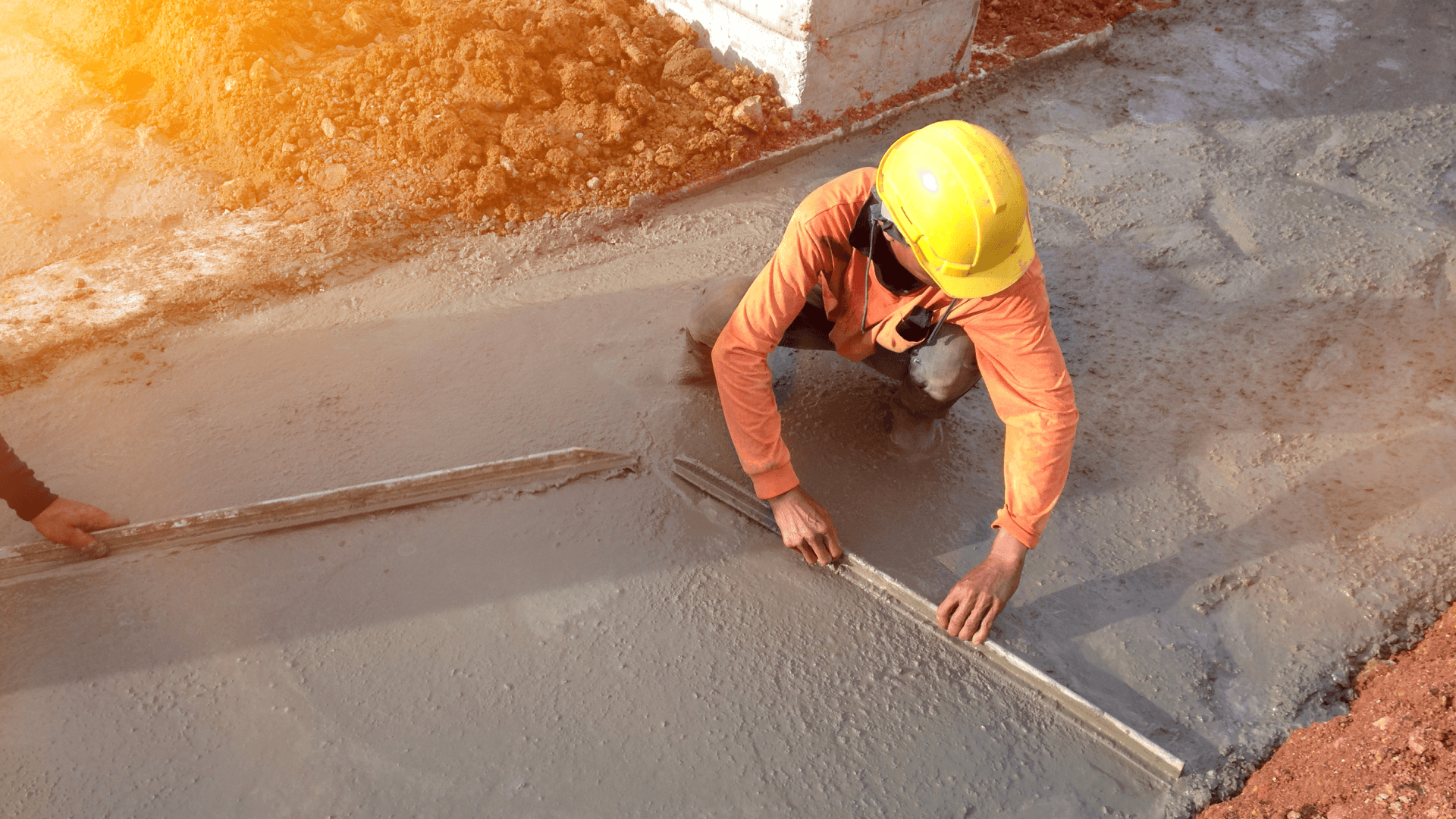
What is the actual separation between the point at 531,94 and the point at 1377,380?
13.0 ft

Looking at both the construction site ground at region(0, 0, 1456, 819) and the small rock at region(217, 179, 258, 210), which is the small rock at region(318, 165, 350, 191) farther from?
the small rock at region(217, 179, 258, 210)

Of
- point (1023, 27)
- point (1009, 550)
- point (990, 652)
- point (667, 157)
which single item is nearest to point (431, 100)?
point (667, 157)

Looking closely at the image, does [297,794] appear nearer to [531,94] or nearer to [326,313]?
[326,313]

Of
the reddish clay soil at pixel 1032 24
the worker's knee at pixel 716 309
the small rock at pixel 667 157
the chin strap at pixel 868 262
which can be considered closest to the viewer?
the chin strap at pixel 868 262

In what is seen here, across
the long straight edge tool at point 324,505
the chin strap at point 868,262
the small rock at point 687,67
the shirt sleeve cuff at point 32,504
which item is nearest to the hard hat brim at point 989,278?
the chin strap at point 868,262

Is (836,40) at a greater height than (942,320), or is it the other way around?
(836,40)

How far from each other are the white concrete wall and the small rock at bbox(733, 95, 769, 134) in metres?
0.23

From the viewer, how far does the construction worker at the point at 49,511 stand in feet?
7.70

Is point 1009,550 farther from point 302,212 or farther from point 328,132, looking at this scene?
point 328,132

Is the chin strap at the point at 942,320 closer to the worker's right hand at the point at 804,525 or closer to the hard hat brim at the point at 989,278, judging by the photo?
the hard hat brim at the point at 989,278

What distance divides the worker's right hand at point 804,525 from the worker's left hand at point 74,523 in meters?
2.04

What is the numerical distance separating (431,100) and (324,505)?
2315mm

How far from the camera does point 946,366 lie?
8.68ft

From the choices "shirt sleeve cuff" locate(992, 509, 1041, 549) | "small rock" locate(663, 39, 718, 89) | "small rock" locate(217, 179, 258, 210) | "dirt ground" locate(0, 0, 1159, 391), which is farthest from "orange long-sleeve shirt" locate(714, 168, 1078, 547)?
"small rock" locate(217, 179, 258, 210)
